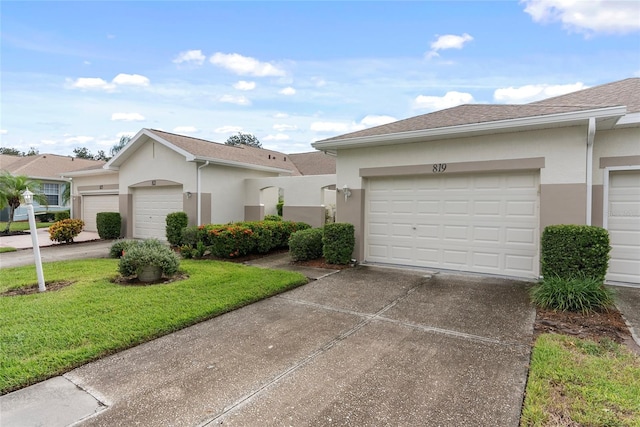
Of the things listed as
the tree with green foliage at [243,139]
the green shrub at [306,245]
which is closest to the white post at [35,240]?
the green shrub at [306,245]

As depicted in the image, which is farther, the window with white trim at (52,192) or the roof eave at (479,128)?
the window with white trim at (52,192)

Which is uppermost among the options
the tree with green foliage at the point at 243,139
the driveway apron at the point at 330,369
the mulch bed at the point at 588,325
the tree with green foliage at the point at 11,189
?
the tree with green foliage at the point at 243,139

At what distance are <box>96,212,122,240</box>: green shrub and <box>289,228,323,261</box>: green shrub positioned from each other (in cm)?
1025

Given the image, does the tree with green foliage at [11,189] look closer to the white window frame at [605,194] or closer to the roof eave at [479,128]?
the roof eave at [479,128]

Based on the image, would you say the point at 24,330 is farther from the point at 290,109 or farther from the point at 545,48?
the point at 290,109

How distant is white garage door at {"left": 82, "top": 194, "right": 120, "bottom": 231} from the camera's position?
1695cm

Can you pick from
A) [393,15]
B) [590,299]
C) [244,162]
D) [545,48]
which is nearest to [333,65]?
[393,15]

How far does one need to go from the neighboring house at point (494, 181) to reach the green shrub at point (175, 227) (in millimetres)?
6374

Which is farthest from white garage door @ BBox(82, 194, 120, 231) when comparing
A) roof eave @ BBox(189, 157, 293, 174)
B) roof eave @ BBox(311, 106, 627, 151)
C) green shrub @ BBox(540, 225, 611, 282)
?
green shrub @ BBox(540, 225, 611, 282)

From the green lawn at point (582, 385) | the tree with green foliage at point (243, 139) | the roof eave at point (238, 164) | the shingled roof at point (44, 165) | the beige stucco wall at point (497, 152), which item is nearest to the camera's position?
the green lawn at point (582, 385)

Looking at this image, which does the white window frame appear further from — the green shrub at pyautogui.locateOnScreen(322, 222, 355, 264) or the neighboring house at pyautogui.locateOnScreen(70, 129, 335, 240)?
the neighboring house at pyautogui.locateOnScreen(70, 129, 335, 240)

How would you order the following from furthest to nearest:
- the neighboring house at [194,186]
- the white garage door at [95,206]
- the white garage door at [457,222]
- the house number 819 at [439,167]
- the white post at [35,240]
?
the white garage door at [95,206]
the neighboring house at [194,186]
the house number 819 at [439,167]
the white garage door at [457,222]
the white post at [35,240]

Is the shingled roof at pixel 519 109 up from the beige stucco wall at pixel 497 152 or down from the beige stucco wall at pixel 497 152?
up

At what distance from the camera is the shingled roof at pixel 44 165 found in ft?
76.4
